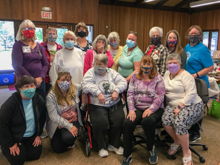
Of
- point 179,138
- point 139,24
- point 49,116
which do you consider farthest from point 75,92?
point 139,24

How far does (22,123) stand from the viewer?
2.09m

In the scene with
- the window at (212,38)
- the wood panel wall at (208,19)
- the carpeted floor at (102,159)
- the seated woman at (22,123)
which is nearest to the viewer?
the seated woman at (22,123)

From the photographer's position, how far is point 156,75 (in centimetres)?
233

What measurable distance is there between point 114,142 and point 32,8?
4955 millimetres

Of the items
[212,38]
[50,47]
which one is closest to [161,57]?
[50,47]

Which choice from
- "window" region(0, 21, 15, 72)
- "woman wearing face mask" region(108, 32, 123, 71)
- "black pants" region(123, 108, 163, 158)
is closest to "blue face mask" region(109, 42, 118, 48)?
"woman wearing face mask" region(108, 32, 123, 71)

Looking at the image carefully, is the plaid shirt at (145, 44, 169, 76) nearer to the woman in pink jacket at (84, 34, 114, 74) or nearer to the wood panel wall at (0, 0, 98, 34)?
the woman in pink jacket at (84, 34, 114, 74)

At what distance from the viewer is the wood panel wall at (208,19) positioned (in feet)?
28.1

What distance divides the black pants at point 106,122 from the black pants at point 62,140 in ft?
0.95

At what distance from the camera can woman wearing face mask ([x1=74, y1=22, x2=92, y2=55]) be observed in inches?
114

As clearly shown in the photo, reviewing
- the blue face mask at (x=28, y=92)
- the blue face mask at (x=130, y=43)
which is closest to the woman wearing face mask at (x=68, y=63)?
the blue face mask at (x=28, y=92)

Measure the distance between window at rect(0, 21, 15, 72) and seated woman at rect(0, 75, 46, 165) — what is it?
4235 mm

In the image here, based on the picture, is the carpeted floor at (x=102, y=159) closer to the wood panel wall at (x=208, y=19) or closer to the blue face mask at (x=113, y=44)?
the blue face mask at (x=113, y=44)

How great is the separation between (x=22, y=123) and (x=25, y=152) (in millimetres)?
323
